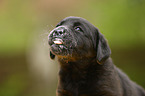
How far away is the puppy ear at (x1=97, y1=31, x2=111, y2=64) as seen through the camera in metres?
3.69

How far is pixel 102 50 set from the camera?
3.79 metres

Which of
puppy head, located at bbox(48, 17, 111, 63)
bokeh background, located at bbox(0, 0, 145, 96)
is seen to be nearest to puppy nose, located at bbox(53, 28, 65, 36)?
puppy head, located at bbox(48, 17, 111, 63)

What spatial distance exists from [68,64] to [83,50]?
0.45 m

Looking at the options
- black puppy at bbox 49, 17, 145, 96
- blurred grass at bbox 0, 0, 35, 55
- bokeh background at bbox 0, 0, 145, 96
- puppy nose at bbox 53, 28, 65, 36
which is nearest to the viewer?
puppy nose at bbox 53, 28, 65, 36

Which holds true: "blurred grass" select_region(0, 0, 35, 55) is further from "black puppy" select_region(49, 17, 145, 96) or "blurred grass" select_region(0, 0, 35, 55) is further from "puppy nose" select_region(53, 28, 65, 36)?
"puppy nose" select_region(53, 28, 65, 36)

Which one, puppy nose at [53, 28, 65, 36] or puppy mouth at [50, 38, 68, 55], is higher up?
puppy nose at [53, 28, 65, 36]

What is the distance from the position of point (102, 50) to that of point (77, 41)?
48 cm

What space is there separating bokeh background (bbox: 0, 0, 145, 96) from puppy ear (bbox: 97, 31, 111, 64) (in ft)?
14.0

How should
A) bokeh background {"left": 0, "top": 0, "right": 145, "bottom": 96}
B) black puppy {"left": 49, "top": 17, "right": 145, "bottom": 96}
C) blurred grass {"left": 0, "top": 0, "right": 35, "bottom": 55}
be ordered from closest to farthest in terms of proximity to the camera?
black puppy {"left": 49, "top": 17, "right": 145, "bottom": 96}, bokeh background {"left": 0, "top": 0, "right": 145, "bottom": 96}, blurred grass {"left": 0, "top": 0, "right": 35, "bottom": 55}

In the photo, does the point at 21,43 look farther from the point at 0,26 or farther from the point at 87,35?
the point at 87,35

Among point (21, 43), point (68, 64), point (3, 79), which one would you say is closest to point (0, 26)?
point (21, 43)

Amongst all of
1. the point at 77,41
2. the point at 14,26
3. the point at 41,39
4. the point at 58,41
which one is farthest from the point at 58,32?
the point at 14,26

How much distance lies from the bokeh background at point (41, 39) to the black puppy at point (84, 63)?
422cm

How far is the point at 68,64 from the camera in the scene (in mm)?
4027
